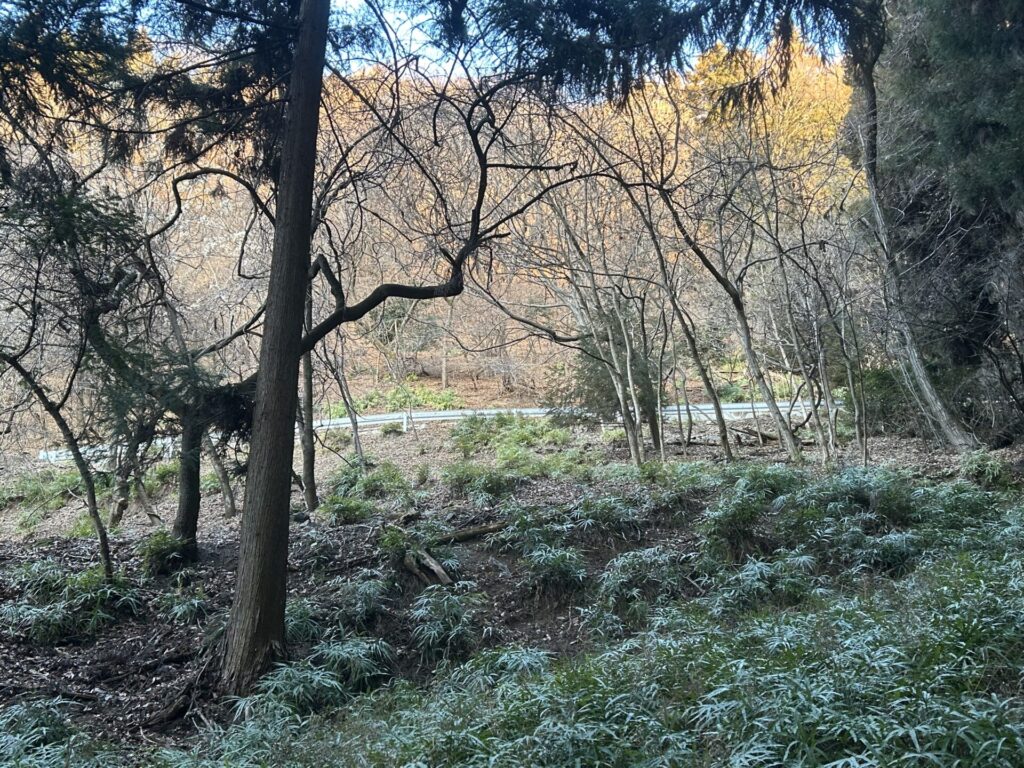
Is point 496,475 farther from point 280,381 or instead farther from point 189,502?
point 280,381

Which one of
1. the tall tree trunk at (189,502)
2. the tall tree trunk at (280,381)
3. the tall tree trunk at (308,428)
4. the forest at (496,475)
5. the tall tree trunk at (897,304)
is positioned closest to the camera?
the forest at (496,475)

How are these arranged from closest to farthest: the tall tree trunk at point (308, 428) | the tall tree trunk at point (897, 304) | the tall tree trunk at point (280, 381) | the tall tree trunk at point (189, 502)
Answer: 1. the tall tree trunk at point (280, 381)
2. the tall tree trunk at point (189, 502)
3. the tall tree trunk at point (308, 428)
4. the tall tree trunk at point (897, 304)

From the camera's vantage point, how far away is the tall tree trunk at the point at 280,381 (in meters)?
5.50

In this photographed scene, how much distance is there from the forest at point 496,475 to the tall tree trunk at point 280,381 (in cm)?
2

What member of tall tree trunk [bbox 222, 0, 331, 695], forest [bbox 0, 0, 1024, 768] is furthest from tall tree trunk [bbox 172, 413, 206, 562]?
tall tree trunk [bbox 222, 0, 331, 695]

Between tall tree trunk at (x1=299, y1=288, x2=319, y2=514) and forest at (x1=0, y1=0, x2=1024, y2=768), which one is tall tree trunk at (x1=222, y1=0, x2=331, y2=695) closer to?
forest at (x1=0, y1=0, x2=1024, y2=768)

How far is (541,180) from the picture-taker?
11938mm

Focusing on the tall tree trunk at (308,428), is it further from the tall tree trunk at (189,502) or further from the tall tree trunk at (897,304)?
the tall tree trunk at (897,304)

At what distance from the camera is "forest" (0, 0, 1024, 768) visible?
355cm

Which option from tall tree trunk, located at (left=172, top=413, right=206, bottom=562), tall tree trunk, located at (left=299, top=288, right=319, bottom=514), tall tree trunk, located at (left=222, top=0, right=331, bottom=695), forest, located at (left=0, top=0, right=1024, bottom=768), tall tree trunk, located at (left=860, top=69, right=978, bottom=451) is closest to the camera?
forest, located at (left=0, top=0, right=1024, bottom=768)

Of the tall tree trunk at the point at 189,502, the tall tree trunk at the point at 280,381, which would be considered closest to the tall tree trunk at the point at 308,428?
the tall tree trunk at the point at 189,502

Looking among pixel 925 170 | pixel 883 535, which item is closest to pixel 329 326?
pixel 883 535

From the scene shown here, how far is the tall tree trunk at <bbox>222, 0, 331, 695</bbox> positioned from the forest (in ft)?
0.08

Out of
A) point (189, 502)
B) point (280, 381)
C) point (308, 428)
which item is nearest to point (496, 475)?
point (308, 428)
